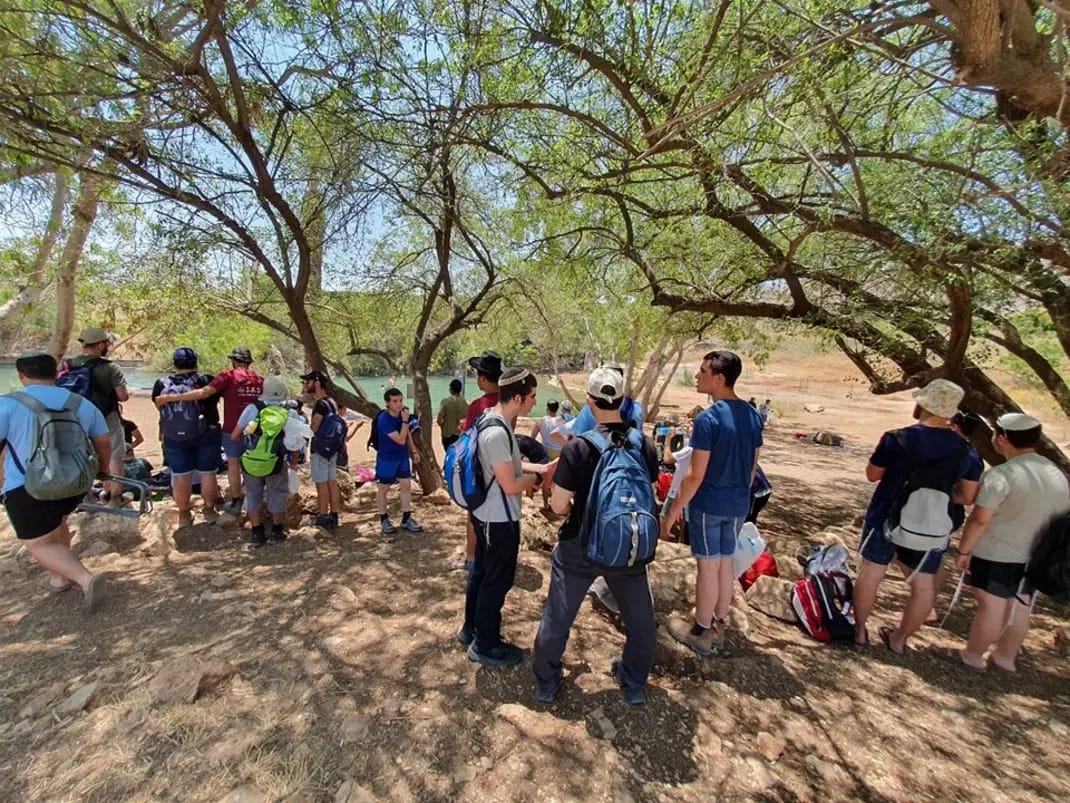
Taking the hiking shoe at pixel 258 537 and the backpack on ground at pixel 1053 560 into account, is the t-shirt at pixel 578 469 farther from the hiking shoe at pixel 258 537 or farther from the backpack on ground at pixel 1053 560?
the hiking shoe at pixel 258 537

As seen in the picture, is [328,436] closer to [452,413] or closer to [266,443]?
[266,443]

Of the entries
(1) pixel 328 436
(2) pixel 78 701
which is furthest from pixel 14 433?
(1) pixel 328 436

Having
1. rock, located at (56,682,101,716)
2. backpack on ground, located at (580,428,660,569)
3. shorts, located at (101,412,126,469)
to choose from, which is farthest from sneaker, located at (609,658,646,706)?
shorts, located at (101,412,126,469)

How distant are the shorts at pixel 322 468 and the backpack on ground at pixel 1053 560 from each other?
5.43 meters

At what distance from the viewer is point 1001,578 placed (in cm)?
306

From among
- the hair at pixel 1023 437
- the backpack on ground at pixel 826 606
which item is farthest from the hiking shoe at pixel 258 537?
the hair at pixel 1023 437

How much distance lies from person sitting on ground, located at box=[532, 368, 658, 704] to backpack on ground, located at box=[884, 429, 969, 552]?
1801mm

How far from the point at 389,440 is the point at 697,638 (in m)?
3.34

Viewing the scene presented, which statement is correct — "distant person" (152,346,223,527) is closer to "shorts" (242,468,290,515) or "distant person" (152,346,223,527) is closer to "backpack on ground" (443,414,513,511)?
"shorts" (242,468,290,515)

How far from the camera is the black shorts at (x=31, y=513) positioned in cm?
310

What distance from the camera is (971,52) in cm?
248

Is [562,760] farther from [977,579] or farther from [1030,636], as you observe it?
[1030,636]

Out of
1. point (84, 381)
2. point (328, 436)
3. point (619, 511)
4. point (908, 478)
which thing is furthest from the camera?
point (328, 436)

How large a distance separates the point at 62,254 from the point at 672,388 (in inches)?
1660
